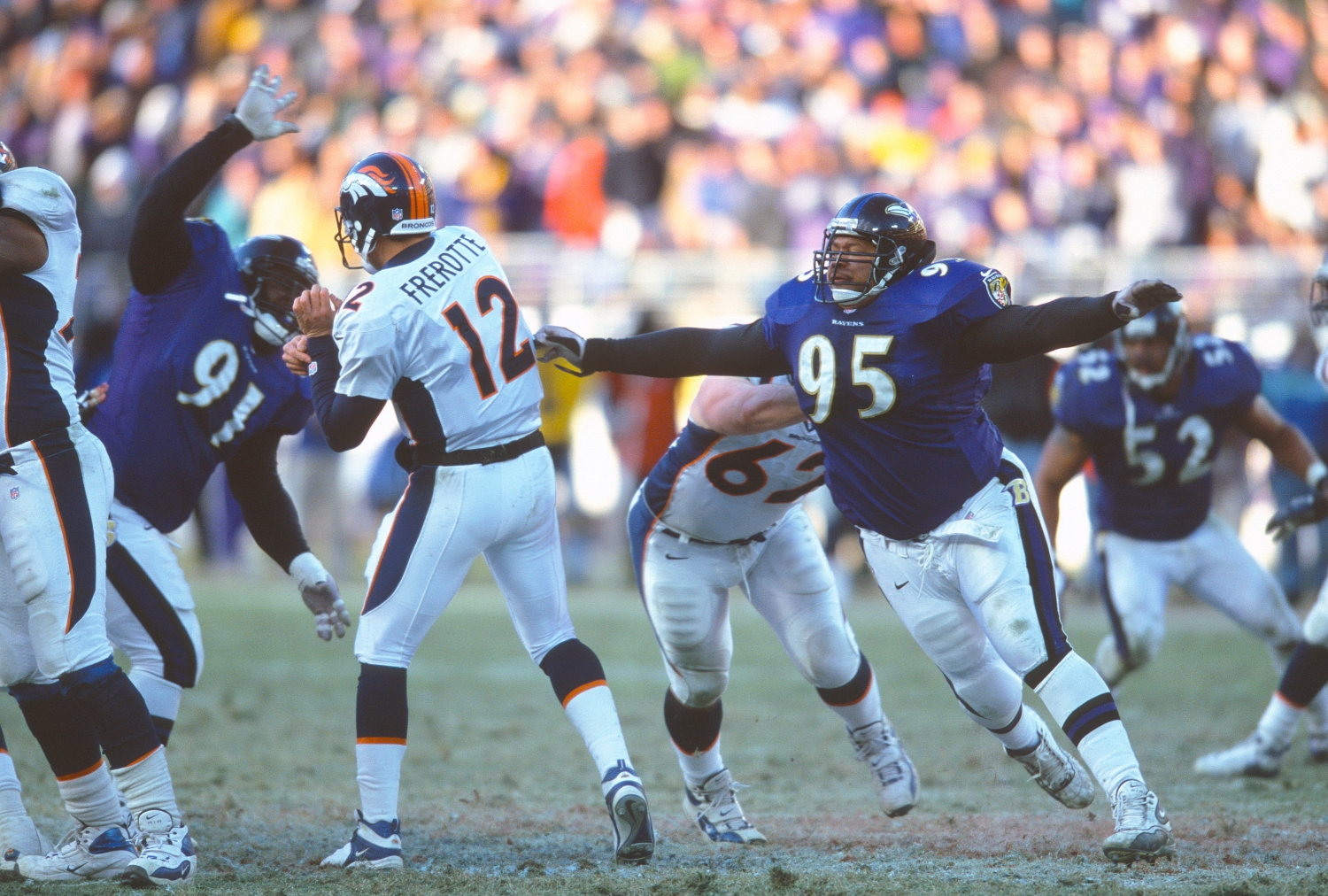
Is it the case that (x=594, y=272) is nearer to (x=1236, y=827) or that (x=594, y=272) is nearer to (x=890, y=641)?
(x=890, y=641)

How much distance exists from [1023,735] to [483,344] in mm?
1998

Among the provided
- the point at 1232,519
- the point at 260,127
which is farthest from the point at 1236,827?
the point at 1232,519

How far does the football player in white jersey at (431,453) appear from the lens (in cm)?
409

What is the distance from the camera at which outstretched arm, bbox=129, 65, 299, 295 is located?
4.44 meters

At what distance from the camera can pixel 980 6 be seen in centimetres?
1580

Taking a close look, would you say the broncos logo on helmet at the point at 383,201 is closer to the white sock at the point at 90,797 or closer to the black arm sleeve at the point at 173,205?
the black arm sleeve at the point at 173,205

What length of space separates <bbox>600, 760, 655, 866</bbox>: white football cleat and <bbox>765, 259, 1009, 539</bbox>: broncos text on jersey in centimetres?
106

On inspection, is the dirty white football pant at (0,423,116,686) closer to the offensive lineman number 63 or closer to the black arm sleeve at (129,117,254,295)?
the black arm sleeve at (129,117,254,295)

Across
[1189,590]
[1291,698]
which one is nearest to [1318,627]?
[1291,698]

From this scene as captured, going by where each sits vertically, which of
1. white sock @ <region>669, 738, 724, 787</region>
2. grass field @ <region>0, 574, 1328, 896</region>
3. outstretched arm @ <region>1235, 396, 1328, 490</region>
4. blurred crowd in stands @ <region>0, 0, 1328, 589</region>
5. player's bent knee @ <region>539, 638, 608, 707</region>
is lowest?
grass field @ <region>0, 574, 1328, 896</region>

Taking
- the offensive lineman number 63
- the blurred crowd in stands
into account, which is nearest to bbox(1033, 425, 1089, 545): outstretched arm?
the offensive lineman number 63

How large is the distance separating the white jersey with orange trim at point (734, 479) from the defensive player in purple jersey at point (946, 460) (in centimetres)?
32

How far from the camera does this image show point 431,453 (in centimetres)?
423

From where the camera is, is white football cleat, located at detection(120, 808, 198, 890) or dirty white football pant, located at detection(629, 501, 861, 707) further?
dirty white football pant, located at detection(629, 501, 861, 707)
